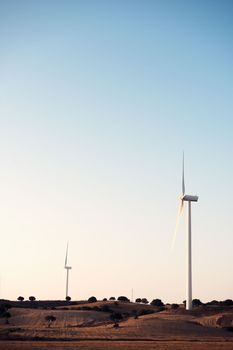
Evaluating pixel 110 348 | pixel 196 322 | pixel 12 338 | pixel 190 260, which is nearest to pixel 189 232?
pixel 190 260

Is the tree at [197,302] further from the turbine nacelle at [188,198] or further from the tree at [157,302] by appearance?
the turbine nacelle at [188,198]

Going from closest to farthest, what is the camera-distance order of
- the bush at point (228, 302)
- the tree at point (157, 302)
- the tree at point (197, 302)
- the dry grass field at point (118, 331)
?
the dry grass field at point (118, 331) < the tree at point (197, 302) < the bush at point (228, 302) < the tree at point (157, 302)

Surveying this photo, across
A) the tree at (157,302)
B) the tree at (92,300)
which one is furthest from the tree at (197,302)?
the tree at (92,300)

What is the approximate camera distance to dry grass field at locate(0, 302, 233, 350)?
71.2 m

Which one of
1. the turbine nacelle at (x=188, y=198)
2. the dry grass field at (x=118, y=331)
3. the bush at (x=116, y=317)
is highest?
the turbine nacelle at (x=188, y=198)

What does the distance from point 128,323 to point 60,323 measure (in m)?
18.3

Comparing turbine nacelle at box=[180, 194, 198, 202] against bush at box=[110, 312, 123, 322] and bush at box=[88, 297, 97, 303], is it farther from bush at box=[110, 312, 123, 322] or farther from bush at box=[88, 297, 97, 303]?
bush at box=[88, 297, 97, 303]

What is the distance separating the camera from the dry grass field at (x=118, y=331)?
234 feet

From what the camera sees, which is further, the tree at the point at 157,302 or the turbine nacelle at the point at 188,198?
the tree at the point at 157,302

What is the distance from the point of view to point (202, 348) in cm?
6812

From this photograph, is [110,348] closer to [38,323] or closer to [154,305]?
[38,323]

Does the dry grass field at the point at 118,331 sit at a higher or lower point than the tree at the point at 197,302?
lower

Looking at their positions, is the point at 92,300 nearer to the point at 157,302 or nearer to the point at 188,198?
the point at 157,302

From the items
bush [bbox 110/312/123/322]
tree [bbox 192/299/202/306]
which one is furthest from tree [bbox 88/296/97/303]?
bush [bbox 110/312/123/322]
